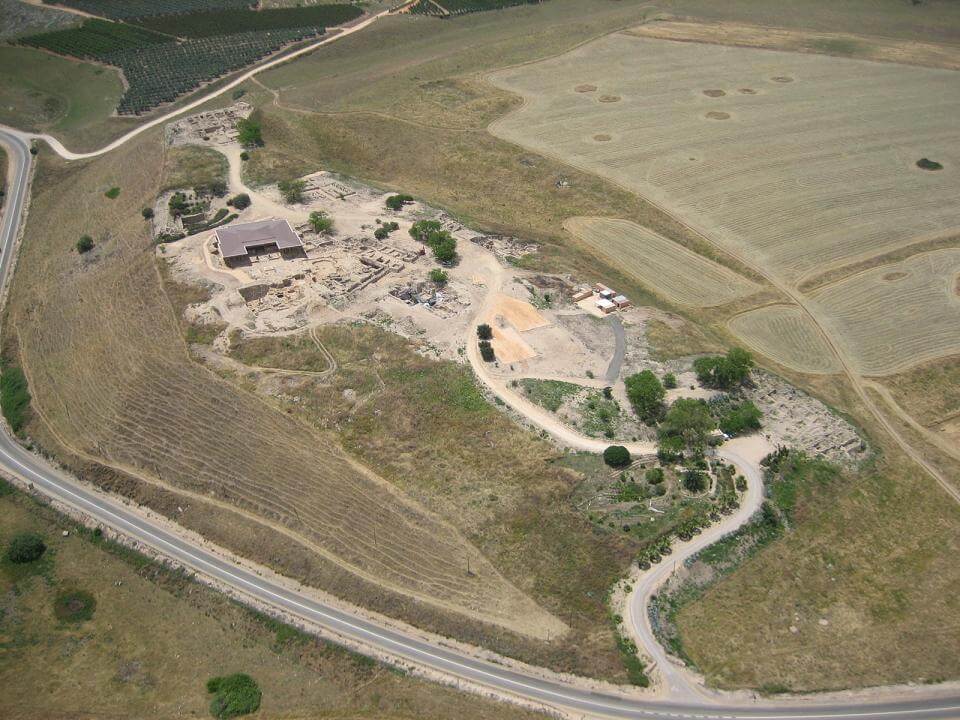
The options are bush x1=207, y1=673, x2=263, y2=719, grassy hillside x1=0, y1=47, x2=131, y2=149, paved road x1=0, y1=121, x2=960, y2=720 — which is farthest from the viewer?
grassy hillside x1=0, y1=47, x2=131, y2=149

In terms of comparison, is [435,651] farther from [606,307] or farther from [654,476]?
[606,307]

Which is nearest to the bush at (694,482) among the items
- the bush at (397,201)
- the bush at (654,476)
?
the bush at (654,476)

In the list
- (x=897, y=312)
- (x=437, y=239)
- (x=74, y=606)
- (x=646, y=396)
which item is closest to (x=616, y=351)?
(x=646, y=396)

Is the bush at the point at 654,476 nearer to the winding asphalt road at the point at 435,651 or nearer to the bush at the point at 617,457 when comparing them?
the bush at the point at 617,457

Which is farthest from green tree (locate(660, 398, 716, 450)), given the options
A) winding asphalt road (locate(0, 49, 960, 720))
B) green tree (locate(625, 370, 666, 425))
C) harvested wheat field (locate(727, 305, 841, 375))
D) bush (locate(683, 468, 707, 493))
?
harvested wheat field (locate(727, 305, 841, 375))

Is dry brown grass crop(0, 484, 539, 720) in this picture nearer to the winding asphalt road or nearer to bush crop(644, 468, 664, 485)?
the winding asphalt road

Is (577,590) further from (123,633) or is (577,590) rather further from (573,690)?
(123,633)
